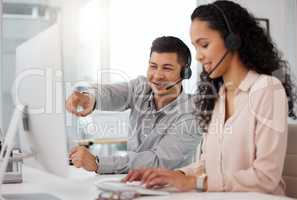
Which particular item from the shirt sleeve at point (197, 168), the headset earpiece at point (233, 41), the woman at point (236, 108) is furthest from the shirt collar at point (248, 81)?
the shirt sleeve at point (197, 168)

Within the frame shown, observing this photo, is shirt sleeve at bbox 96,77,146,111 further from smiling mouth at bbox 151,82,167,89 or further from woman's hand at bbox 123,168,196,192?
woman's hand at bbox 123,168,196,192

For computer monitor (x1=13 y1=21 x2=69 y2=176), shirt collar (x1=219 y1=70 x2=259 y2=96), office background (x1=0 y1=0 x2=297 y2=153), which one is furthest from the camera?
office background (x1=0 y1=0 x2=297 y2=153)

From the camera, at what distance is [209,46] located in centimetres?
144

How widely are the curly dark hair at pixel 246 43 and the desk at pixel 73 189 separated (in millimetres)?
455

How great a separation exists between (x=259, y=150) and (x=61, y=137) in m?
0.56

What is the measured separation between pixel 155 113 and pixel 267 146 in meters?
0.72

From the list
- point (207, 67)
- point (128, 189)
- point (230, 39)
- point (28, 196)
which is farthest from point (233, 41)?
point (28, 196)

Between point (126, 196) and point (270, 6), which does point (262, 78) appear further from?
point (270, 6)

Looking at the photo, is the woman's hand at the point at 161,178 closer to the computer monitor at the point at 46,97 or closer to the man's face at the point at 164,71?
the computer monitor at the point at 46,97

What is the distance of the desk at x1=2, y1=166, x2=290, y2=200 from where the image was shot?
0.98 metres

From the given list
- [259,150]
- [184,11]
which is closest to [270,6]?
[184,11]

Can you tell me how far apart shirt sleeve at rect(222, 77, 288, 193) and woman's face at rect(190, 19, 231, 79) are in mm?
234

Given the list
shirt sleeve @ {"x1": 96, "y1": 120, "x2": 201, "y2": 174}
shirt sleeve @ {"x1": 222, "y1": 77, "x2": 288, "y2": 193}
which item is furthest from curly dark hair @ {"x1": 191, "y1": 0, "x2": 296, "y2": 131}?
shirt sleeve @ {"x1": 96, "y1": 120, "x2": 201, "y2": 174}

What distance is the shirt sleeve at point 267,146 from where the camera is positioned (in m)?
1.16
